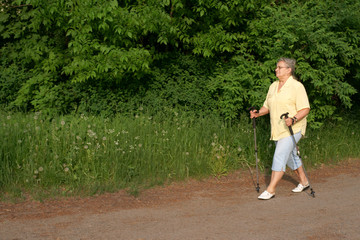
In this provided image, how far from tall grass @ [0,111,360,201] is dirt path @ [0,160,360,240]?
1.35 ft

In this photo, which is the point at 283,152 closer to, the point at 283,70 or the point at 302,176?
the point at 302,176

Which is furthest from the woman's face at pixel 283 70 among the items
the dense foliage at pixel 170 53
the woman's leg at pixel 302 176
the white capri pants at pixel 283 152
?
the dense foliage at pixel 170 53

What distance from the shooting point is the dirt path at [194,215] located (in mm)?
4895

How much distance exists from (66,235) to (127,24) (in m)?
4.83

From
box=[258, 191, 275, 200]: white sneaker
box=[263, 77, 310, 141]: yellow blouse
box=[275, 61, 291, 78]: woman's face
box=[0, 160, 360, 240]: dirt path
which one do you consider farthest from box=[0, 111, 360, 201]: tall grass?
box=[275, 61, 291, 78]: woman's face

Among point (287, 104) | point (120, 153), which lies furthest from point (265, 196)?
point (120, 153)

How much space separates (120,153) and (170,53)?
4293 mm

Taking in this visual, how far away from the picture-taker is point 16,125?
759 centimetres

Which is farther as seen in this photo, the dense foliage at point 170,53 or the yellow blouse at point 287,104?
the dense foliage at point 170,53

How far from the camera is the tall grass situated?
658cm

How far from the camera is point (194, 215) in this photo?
5.61 m

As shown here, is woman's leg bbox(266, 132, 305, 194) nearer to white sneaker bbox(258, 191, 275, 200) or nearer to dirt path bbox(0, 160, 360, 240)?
white sneaker bbox(258, 191, 275, 200)

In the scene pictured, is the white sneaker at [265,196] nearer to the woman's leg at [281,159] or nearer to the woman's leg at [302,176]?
the woman's leg at [281,159]

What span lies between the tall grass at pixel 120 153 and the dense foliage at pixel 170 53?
102 cm
